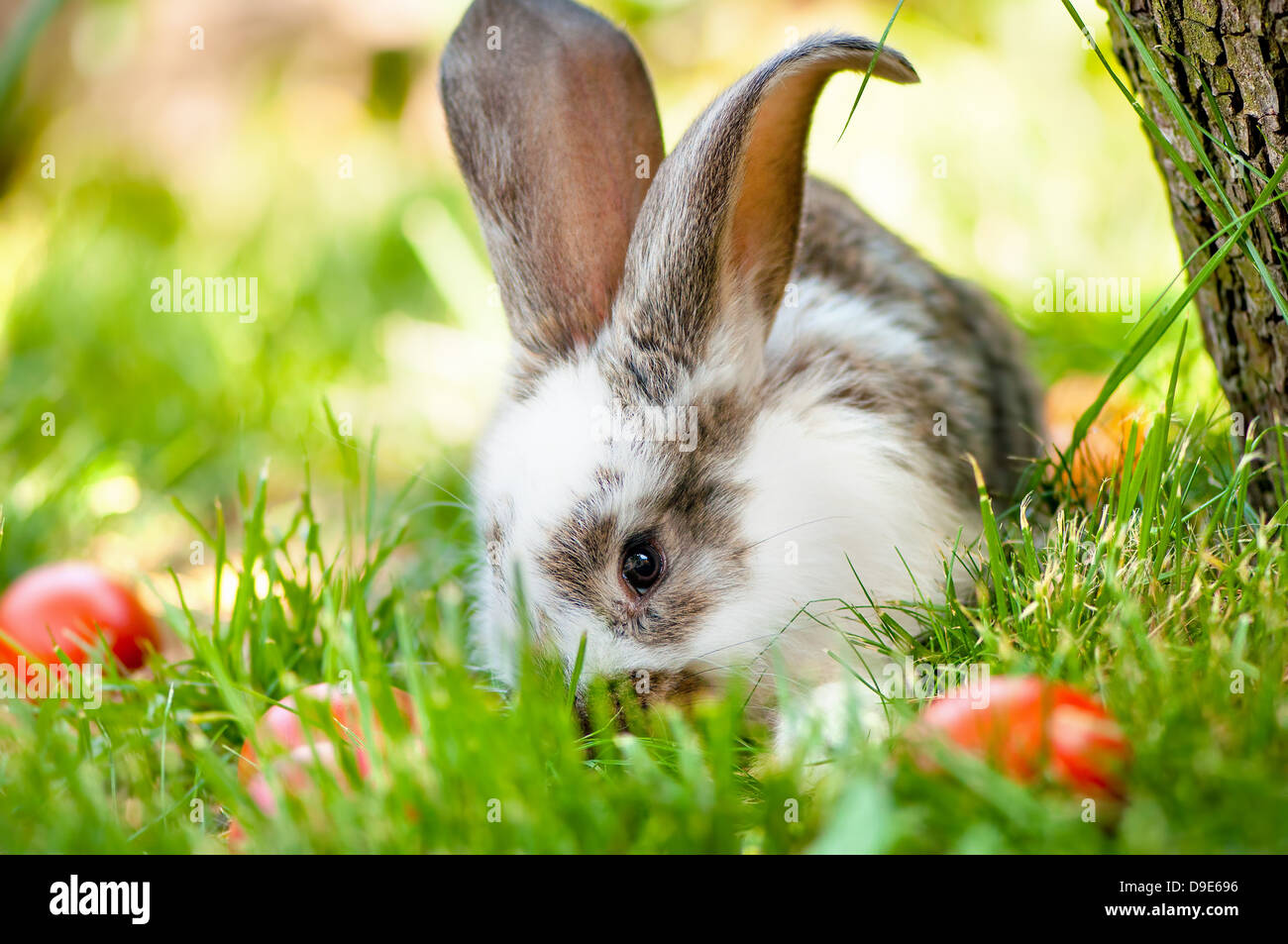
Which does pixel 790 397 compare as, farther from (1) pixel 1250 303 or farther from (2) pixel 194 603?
(2) pixel 194 603

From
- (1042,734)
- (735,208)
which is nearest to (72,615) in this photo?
(735,208)

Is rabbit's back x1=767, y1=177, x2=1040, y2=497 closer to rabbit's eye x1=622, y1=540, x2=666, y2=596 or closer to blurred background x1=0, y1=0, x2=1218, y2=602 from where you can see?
blurred background x1=0, y1=0, x2=1218, y2=602

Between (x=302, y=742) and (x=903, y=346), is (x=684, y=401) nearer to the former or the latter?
(x=903, y=346)

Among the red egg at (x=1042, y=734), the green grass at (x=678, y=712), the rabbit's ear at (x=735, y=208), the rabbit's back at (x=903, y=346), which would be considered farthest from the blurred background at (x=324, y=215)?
the red egg at (x=1042, y=734)

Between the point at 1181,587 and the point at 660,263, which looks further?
the point at 660,263

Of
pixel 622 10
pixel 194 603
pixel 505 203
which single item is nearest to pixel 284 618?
pixel 194 603

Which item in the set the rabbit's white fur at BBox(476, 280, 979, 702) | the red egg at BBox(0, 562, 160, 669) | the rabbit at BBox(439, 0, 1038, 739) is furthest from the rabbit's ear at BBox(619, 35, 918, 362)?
the red egg at BBox(0, 562, 160, 669)
